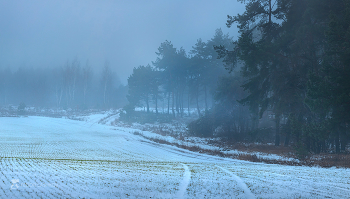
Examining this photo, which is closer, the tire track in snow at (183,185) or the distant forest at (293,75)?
the tire track in snow at (183,185)

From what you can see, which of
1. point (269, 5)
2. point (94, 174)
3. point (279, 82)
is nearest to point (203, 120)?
point (279, 82)

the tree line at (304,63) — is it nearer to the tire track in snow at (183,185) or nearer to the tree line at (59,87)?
the tire track in snow at (183,185)

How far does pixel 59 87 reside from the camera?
3558 inches

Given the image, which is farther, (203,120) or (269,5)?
(203,120)

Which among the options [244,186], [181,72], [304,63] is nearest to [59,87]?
[181,72]

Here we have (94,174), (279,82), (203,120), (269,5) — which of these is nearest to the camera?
(94,174)

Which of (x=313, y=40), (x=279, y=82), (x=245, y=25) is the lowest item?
(x=279, y=82)

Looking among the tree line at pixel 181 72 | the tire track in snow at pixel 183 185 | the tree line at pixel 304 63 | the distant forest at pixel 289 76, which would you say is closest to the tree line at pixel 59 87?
the tree line at pixel 181 72

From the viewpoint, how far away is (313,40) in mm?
18141

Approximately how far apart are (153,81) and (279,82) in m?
39.8

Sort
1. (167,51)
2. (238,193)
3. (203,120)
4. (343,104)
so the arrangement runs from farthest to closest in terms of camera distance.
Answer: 1. (167,51)
2. (203,120)
3. (343,104)
4. (238,193)

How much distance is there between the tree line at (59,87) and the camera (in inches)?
3396

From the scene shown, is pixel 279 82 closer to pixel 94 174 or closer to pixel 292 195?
pixel 292 195

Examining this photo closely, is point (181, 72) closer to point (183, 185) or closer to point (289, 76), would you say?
point (289, 76)
